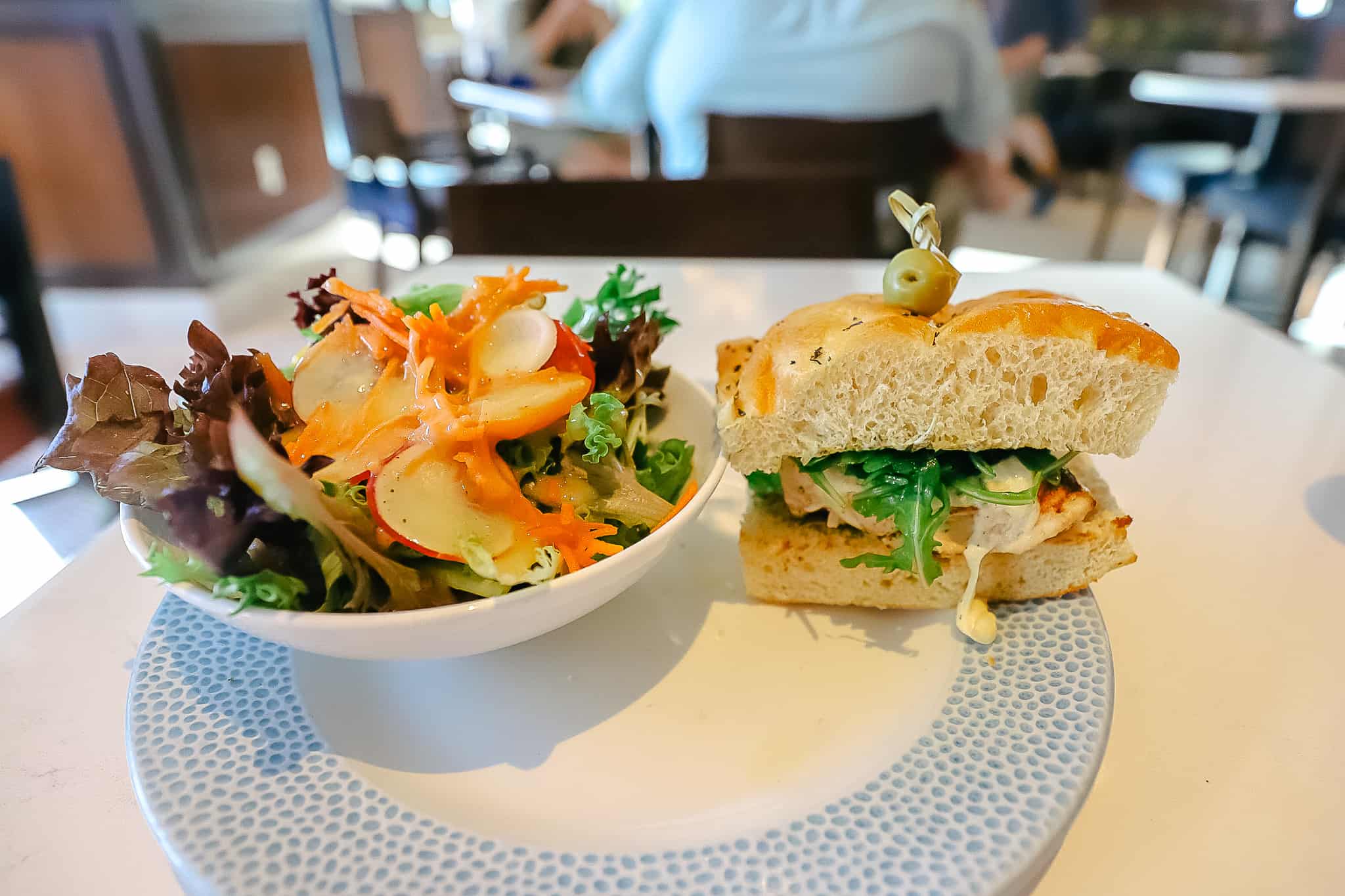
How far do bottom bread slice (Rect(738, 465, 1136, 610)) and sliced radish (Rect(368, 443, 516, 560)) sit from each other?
13.9 inches

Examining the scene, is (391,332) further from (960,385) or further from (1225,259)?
(1225,259)

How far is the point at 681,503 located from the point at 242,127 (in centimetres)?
617

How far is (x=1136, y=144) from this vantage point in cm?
609

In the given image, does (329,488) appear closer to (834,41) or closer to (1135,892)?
(1135,892)

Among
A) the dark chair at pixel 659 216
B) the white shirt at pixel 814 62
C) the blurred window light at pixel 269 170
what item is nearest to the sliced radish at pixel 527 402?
the dark chair at pixel 659 216

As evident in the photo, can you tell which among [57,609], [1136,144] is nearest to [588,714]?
[57,609]

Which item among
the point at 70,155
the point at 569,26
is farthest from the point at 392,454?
the point at 569,26

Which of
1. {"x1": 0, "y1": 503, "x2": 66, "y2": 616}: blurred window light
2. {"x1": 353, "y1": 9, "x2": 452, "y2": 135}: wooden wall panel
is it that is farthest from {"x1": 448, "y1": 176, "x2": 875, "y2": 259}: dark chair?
{"x1": 353, "y1": 9, "x2": 452, "y2": 135}: wooden wall panel

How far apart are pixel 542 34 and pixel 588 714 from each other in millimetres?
6215

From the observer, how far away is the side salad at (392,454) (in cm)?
73

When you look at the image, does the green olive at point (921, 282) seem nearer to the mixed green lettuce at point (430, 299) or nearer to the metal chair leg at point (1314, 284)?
the mixed green lettuce at point (430, 299)

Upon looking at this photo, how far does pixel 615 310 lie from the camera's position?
124cm

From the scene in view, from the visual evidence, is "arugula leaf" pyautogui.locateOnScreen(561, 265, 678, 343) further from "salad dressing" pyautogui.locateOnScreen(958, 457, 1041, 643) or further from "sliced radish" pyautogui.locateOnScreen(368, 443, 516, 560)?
"salad dressing" pyautogui.locateOnScreen(958, 457, 1041, 643)

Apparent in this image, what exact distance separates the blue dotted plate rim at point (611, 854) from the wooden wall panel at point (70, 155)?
502 centimetres
